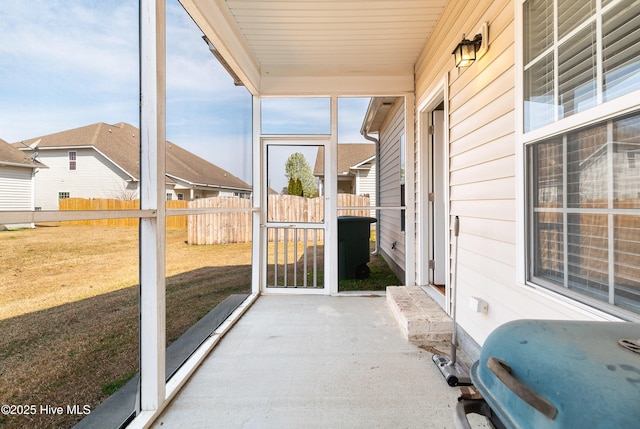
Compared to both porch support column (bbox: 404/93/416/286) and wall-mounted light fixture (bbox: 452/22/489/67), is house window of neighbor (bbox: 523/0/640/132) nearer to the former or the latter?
wall-mounted light fixture (bbox: 452/22/489/67)

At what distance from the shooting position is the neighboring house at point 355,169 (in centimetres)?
423

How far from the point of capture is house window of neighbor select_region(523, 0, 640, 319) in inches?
44.8

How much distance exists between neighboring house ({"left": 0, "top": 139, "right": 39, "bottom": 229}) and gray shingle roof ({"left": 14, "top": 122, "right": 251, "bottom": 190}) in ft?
0.16

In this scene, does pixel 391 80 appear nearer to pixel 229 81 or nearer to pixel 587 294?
pixel 229 81

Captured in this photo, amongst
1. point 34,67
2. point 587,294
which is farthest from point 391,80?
point 34,67

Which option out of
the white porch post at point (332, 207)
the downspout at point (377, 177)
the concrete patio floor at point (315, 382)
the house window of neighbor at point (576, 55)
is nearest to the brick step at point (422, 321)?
the concrete patio floor at point (315, 382)

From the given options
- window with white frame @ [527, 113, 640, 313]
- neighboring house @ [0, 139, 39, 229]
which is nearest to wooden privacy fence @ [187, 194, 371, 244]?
neighboring house @ [0, 139, 39, 229]

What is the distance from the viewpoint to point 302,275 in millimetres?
4469

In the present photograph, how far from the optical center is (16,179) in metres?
1.10

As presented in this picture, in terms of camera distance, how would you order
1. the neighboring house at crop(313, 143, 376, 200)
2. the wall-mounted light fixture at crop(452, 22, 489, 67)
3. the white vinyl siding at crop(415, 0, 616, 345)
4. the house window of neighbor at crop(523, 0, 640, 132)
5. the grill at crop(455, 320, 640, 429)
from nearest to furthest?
the grill at crop(455, 320, 640, 429), the house window of neighbor at crop(523, 0, 640, 132), the white vinyl siding at crop(415, 0, 616, 345), the wall-mounted light fixture at crop(452, 22, 489, 67), the neighboring house at crop(313, 143, 376, 200)

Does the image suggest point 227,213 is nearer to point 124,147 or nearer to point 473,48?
point 124,147

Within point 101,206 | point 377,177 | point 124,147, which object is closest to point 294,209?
point 377,177

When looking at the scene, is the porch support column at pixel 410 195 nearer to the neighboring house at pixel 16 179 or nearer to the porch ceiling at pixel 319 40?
the porch ceiling at pixel 319 40

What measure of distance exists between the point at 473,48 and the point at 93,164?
2646 millimetres
